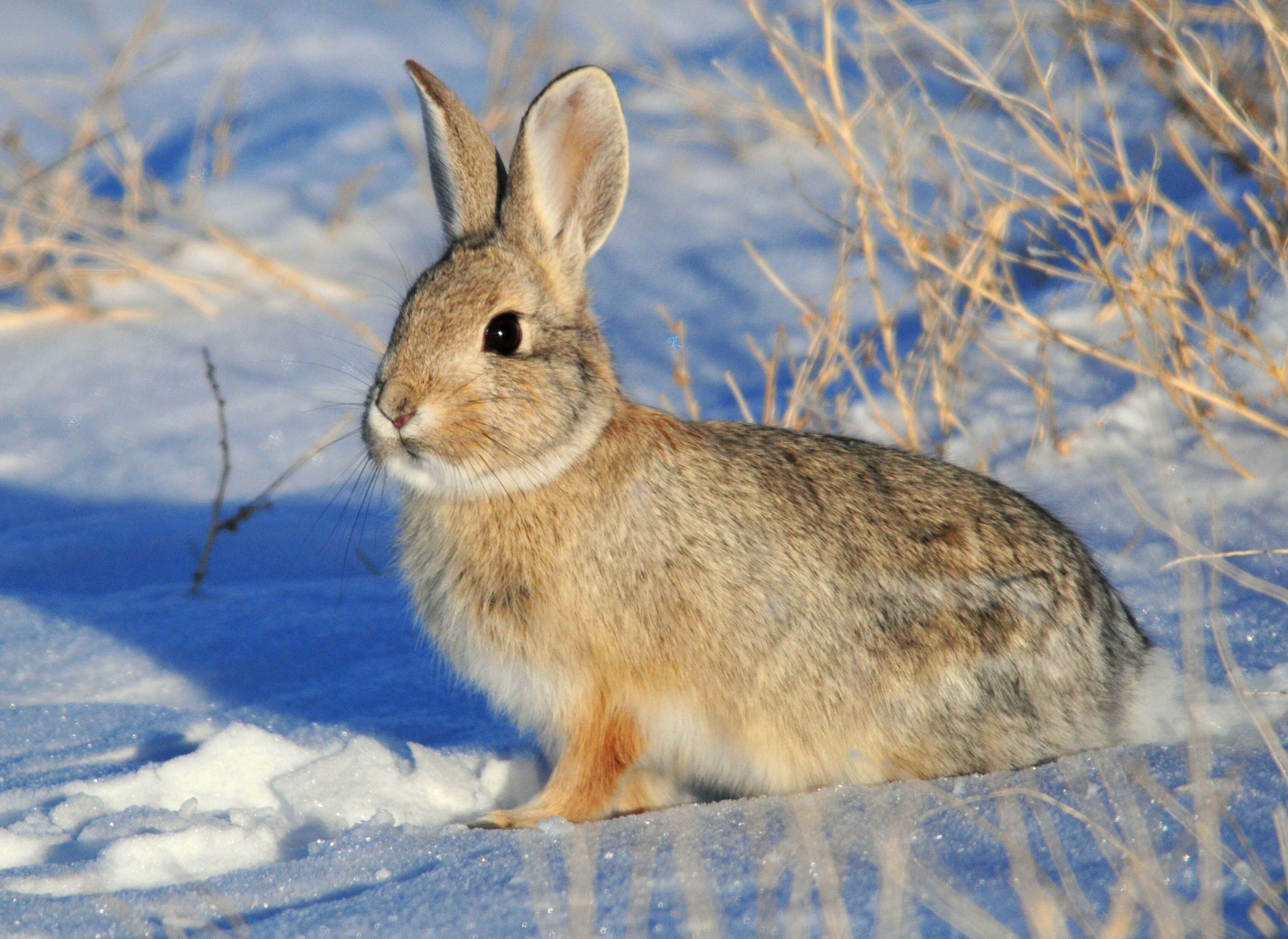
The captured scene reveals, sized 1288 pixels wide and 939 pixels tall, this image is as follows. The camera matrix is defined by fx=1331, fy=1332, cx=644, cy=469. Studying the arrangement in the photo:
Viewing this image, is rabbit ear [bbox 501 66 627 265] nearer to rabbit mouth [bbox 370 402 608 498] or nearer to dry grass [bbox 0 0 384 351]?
rabbit mouth [bbox 370 402 608 498]

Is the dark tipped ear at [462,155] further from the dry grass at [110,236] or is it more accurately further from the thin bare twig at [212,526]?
the dry grass at [110,236]

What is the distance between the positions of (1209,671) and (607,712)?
1466 millimetres

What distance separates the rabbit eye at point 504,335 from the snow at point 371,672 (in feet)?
1.80

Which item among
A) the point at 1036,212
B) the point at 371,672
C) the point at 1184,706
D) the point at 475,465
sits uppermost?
the point at 1036,212

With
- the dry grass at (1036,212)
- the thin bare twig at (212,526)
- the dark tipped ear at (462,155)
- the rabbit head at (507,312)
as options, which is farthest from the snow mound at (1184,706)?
the thin bare twig at (212,526)

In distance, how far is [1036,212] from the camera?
618 centimetres

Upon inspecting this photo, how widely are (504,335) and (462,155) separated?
57 centimetres

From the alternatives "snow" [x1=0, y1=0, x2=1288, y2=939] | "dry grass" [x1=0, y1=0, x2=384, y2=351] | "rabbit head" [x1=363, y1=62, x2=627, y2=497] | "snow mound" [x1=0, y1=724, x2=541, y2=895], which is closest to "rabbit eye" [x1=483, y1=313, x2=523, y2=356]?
"rabbit head" [x1=363, y1=62, x2=627, y2=497]

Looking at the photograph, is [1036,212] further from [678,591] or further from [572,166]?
[678,591]

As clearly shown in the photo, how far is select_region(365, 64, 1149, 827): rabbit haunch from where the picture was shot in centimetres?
293

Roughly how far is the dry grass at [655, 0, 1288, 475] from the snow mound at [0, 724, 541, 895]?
5.97 feet

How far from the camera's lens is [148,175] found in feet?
23.8

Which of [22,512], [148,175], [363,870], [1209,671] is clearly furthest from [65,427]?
[1209,671]

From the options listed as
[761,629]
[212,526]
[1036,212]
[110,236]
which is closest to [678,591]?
[761,629]
